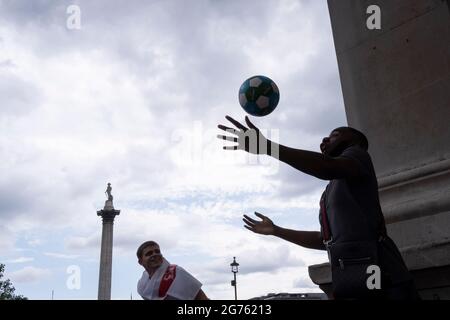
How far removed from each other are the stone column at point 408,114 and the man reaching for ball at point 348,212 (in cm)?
126

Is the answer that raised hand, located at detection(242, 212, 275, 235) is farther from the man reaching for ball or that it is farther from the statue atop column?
the statue atop column

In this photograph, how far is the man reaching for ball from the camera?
2879 millimetres

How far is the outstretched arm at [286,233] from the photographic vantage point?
13.1 ft

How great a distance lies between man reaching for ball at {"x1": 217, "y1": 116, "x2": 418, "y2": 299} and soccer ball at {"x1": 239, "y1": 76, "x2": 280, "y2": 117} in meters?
1.33

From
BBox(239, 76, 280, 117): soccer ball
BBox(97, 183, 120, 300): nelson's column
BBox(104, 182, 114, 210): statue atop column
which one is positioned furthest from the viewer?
BBox(104, 182, 114, 210): statue atop column

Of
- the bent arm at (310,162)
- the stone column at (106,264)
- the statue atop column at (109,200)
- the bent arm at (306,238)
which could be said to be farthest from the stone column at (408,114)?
the statue atop column at (109,200)

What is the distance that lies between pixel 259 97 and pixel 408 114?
175 cm

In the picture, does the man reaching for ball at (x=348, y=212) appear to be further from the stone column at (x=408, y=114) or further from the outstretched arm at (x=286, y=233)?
the stone column at (x=408, y=114)

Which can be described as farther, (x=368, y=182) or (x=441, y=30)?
(x=441, y=30)

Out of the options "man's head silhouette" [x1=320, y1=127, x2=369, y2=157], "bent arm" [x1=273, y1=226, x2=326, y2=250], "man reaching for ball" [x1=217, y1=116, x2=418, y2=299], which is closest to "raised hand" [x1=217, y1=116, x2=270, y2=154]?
"man reaching for ball" [x1=217, y1=116, x2=418, y2=299]

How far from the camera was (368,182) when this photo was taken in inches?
125
